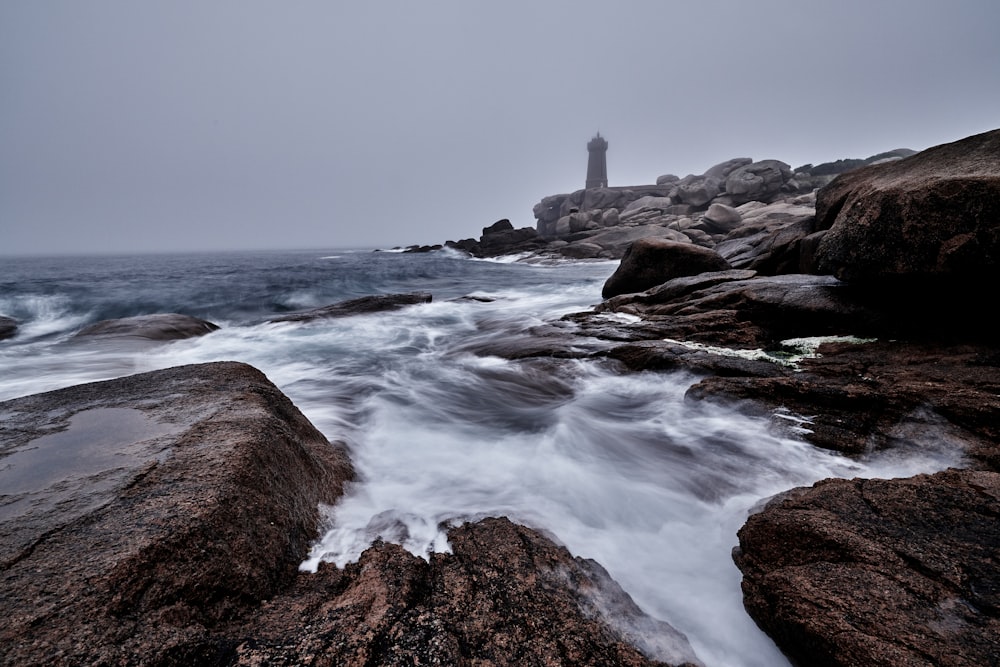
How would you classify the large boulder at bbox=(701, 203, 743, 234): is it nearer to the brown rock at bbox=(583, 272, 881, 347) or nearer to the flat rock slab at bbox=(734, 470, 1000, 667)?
the brown rock at bbox=(583, 272, 881, 347)

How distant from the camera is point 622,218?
49.7 meters

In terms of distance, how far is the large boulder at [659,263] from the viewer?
391 inches

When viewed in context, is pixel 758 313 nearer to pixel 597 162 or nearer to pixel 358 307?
pixel 358 307

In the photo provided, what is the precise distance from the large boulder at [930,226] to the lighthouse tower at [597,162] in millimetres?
95628

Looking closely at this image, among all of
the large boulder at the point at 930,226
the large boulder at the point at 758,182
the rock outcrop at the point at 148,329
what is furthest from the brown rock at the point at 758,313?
the large boulder at the point at 758,182

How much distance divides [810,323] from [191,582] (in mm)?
6706

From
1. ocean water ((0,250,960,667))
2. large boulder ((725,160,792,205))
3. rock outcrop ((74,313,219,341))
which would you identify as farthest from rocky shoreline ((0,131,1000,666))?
large boulder ((725,160,792,205))

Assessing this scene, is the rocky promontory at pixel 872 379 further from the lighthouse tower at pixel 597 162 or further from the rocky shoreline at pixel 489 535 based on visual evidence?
the lighthouse tower at pixel 597 162

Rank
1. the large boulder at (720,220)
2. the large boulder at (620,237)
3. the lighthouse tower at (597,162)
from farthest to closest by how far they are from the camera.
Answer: the lighthouse tower at (597,162)
the large boulder at (720,220)
the large boulder at (620,237)

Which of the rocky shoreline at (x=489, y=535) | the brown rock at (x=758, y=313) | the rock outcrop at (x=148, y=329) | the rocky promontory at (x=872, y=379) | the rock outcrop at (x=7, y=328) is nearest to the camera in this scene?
the rocky shoreline at (x=489, y=535)

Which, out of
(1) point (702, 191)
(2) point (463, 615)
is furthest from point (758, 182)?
(2) point (463, 615)

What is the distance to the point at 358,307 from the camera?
12258 millimetres

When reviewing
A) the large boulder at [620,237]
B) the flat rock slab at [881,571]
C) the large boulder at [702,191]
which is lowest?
the flat rock slab at [881,571]

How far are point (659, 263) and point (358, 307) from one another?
27.5 feet
